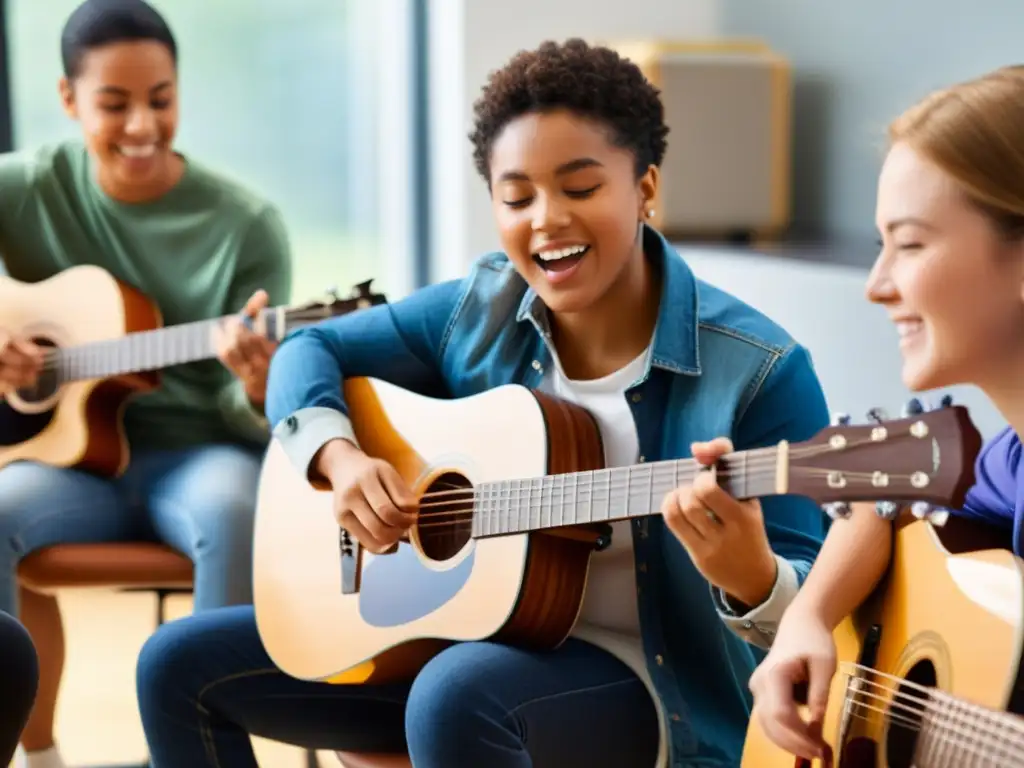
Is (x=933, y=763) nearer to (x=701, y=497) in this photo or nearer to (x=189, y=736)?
(x=701, y=497)

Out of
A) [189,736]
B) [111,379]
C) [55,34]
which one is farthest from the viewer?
[55,34]

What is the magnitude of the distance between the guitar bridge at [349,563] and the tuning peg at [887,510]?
28.1 inches

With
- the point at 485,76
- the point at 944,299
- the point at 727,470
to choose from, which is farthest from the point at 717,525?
the point at 485,76

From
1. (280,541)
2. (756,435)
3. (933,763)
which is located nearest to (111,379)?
(280,541)

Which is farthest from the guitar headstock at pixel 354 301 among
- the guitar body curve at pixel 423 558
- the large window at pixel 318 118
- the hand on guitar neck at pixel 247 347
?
the large window at pixel 318 118

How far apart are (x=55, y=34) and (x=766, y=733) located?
10.5ft

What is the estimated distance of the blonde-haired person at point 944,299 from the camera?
1.21 m

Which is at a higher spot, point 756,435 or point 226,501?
point 756,435

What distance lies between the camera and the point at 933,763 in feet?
3.76

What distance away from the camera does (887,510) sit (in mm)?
1269

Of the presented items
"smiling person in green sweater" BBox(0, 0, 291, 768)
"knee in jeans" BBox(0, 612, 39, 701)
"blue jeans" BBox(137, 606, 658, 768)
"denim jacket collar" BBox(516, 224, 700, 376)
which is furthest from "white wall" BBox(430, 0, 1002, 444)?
"knee in jeans" BBox(0, 612, 39, 701)

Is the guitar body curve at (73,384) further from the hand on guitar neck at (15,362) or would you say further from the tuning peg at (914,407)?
the tuning peg at (914,407)

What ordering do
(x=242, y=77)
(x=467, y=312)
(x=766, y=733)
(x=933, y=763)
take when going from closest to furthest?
(x=933, y=763) < (x=766, y=733) < (x=467, y=312) < (x=242, y=77)

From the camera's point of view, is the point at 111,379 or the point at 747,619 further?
the point at 111,379
